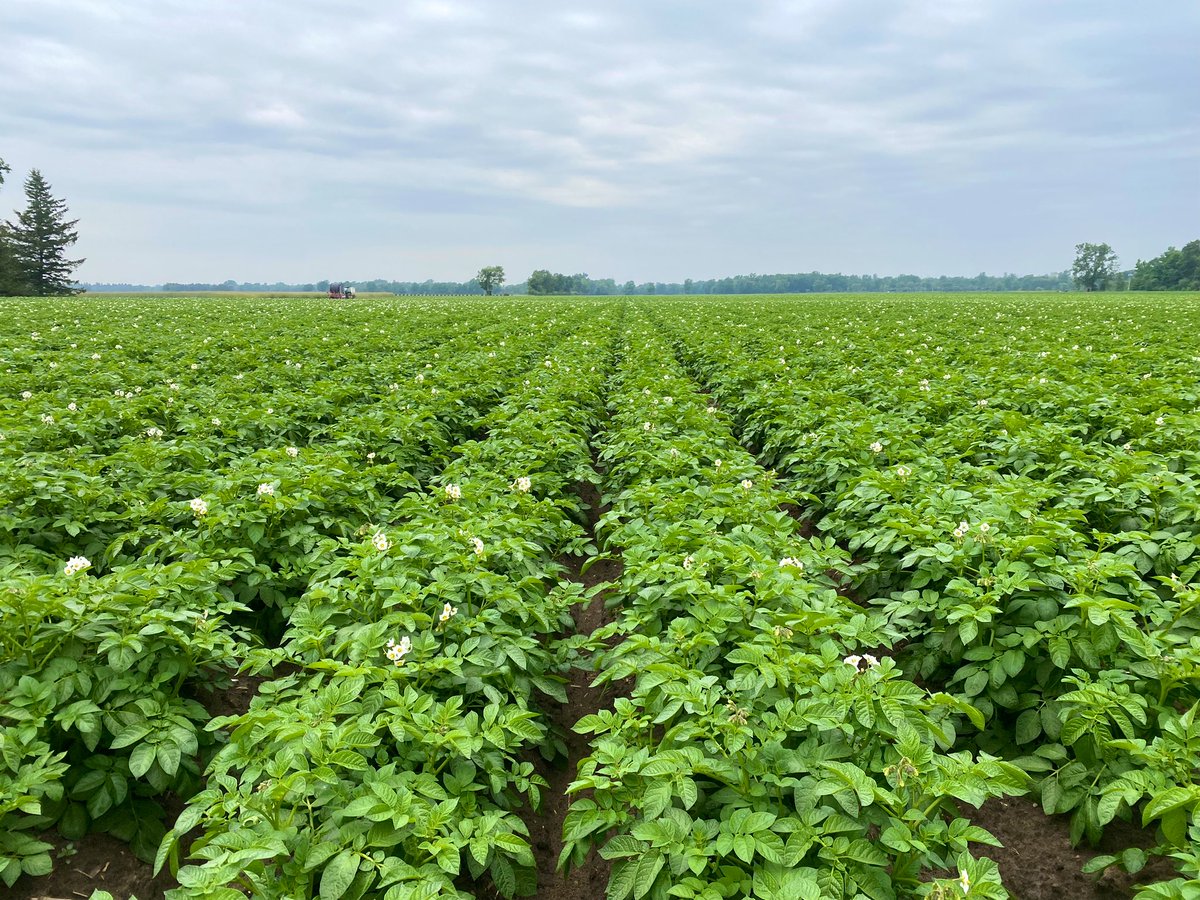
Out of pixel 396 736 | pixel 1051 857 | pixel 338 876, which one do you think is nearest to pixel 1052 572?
pixel 1051 857

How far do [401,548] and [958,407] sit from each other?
6973 mm

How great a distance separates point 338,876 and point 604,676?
4.16 feet

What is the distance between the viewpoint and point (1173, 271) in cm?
8444

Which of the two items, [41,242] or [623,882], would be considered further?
[41,242]

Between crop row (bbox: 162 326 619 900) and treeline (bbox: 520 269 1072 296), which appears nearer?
crop row (bbox: 162 326 619 900)

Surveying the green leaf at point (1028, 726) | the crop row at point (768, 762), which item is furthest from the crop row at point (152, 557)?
the green leaf at point (1028, 726)

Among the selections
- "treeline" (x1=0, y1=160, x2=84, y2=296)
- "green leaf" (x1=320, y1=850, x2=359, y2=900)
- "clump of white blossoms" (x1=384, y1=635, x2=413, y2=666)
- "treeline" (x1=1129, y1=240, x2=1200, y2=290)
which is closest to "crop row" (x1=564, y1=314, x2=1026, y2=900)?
"green leaf" (x1=320, y1=850, x2=359, y2=900)

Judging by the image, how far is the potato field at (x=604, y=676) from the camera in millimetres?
Answer: 2076

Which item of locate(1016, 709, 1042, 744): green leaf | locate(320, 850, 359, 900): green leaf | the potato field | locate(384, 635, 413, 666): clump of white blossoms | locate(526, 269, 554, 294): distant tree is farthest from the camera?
locate(526, 269, 554, 294): distant tree

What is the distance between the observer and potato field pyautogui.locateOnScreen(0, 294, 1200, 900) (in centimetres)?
208

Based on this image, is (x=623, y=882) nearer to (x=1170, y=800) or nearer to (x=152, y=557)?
(x=1170, y=800)

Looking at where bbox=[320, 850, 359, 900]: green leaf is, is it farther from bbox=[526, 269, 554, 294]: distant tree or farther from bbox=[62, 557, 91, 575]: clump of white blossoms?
bbox=[526, 269, 554, 294]: distant tree

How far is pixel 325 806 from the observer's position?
7.30 feet

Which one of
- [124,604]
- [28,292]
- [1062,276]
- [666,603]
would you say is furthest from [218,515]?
[1062,276]
